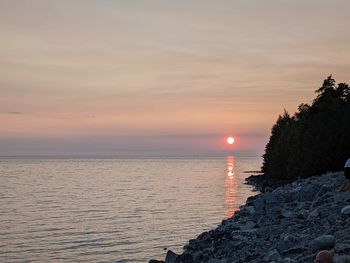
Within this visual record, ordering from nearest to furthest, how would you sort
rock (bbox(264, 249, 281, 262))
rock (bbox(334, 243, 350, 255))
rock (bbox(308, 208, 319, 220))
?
1. rock (bbox(334, 243, 350, 255))
2. rock (bbox(264, 249, 281, 262))
3. rock (bbox(308, 208, 319, 220))

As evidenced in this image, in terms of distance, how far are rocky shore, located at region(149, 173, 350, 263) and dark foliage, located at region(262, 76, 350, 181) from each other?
22104 mm

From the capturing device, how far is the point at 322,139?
158 ft

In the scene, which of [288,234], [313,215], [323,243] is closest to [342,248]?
[323,243]

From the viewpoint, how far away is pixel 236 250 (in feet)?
56.8

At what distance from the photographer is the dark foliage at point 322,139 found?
45.9 m

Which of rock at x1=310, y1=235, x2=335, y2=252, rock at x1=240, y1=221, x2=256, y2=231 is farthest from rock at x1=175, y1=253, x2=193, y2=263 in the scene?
rock at x1=310, y1=235, x2=335, y2=252

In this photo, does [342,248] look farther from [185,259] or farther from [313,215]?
[185,259]

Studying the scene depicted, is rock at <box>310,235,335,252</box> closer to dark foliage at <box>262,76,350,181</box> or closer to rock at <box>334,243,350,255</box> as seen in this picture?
rock at <box>334,243,350,255</box>

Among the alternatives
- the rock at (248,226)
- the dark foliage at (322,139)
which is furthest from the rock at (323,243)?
the dark foliage at (322,139)

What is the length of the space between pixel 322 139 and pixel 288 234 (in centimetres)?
3470

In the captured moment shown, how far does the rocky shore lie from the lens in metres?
13.0

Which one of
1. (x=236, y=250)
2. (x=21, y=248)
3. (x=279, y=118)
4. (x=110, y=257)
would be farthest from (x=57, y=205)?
(x=279, y=118)

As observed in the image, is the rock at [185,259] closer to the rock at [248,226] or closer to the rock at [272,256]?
the rock at [248,226]

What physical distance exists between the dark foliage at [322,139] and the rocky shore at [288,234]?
22.1 meters
